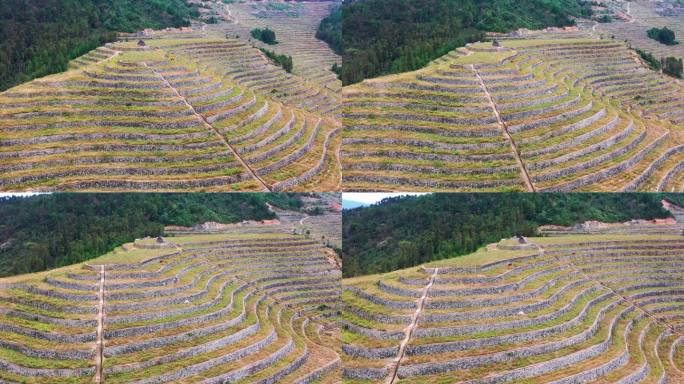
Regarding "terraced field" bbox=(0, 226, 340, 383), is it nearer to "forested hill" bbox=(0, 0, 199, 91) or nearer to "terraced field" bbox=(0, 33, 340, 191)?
"terraced field" bbox=(0, 33, 340, 191)

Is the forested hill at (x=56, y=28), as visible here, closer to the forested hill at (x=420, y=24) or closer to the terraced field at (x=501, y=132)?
the forested hill at (x=420, y=24)

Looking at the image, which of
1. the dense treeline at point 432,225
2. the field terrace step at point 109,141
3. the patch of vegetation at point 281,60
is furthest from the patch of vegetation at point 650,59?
the field terrace step at point 109,141

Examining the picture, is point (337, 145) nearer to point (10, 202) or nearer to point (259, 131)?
point (259, 131)

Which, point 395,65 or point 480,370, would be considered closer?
point 480,370

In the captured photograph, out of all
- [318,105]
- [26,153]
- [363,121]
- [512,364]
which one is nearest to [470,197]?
[363,121]

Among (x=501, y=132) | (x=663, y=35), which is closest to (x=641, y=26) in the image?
(x=663, y=35)

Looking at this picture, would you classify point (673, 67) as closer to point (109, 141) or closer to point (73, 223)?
point (109, 141)
